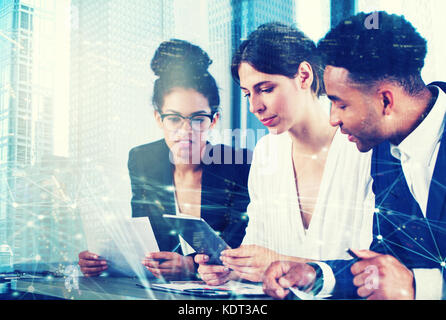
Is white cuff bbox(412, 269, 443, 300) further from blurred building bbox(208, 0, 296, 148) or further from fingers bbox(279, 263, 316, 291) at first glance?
blurred building bbox(208, 0, 296, 148)

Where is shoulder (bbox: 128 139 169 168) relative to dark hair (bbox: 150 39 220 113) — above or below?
below

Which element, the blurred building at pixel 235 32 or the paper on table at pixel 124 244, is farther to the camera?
the paper on table at pixel 124 244

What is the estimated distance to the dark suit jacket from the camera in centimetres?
215

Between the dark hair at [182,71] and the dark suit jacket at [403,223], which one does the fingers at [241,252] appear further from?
the dark hair at [182,71]

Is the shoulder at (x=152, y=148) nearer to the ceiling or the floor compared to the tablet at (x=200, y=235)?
nearer to the ceiling

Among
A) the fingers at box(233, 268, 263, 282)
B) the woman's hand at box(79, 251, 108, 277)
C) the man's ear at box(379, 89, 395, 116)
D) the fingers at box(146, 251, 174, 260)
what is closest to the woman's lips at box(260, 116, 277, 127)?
the man's ear at box(379, 89, 395, 116)

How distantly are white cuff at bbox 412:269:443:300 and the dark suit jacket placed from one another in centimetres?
3

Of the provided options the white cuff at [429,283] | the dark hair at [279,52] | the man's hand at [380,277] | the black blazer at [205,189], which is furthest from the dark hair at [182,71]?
the white cuff at [429,283]

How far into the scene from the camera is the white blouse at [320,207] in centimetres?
222

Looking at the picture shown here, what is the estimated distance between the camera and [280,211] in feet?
7.59

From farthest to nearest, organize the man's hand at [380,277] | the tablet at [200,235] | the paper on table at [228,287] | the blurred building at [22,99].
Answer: the blurred building at [22,99] < the tablet at [200,235] < the paper on table at [228,287] < the man's hand at [380,277]

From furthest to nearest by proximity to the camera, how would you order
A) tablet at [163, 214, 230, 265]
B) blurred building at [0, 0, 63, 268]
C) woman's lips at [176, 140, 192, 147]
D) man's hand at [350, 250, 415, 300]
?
blurred building at [0, 0, 63, 268] < woman's lips at [176, 140, 192, 147] < tablet at [163, 214, 230, 265] < man's hand at [350, 250, 415, 300]

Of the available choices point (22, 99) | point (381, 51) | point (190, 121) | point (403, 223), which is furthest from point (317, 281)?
point (22, 99)

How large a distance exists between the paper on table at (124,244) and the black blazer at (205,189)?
55mm
